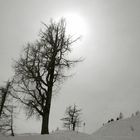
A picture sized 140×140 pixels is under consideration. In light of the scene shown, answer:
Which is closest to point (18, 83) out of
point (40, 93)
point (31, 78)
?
point (31, 78)

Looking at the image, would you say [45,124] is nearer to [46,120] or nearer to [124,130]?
[46,120]

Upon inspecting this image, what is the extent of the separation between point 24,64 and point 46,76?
7.19ft

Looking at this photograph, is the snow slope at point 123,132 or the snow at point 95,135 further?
the snow slope at point 123,132

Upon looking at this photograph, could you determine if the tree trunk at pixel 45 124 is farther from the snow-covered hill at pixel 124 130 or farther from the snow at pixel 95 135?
the snow-covered hill at pixel 124 130

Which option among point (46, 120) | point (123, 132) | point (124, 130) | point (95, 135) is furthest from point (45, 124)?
point (124, 130)

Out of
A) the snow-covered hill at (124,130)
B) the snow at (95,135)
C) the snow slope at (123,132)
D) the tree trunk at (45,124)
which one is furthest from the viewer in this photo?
the snow-covered hill at (124,130)

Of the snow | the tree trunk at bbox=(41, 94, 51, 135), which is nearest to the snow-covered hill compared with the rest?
the snow

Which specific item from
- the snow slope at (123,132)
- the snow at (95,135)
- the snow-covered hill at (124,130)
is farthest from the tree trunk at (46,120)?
the snow-covered hill at (124,130)

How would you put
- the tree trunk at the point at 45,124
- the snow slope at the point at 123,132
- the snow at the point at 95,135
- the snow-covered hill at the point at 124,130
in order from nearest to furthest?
the snow at the point at 95,135, the tree trunk at the point at 45,124, the snow slope at the point at 123,132, the snow-covered hill at the point at 124,130

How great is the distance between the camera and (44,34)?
1872 centimetres

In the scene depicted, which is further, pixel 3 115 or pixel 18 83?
pixel 3 115

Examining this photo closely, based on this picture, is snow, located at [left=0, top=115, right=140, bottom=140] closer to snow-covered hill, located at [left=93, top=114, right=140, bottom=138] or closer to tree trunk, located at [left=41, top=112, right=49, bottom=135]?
snow-covered hill, located at [left=93, top=114, right=140, bottom=138]

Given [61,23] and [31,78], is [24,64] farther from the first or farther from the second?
[61,23]

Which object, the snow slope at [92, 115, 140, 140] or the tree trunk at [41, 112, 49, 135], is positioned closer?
the tree trunk at [41, 112, 49, 135]
